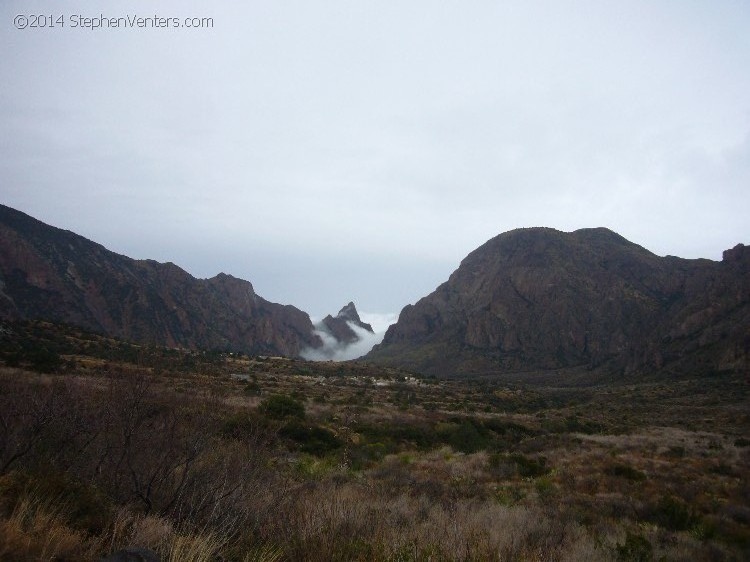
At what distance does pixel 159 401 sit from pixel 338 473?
4.36 meters

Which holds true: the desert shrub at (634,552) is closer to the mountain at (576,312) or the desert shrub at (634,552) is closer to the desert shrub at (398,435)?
the desert shrub at (398,435)

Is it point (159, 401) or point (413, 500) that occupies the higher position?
point (159, 401)

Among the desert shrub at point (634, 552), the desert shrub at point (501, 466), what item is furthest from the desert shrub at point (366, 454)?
the desert shrub at point (634, 552)

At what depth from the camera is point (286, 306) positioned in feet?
634

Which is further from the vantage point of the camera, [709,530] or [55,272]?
[55,272]

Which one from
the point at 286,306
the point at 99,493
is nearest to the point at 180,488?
the point at 99,493

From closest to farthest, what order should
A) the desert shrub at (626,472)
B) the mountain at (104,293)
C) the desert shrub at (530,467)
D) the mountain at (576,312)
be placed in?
1. the desert shrub at (626,472)
2. the desert shrub at (530,467)
3. the mountain at (104,293)
4. the mountain at (576,312)

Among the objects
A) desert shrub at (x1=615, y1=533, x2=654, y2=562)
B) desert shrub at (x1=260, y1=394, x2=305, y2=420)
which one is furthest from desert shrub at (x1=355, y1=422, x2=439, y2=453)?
desert shrub at (x1=615, y1=533, x2=654, y2=562)

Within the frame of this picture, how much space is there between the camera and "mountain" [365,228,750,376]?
87.8m

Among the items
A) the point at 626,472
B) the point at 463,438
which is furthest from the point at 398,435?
the point at 626,472

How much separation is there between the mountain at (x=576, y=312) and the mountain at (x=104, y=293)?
5400cm

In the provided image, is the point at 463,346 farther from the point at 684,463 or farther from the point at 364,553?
the point at 364,553

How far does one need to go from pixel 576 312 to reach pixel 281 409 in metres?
135

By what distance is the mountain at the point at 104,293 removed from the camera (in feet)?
244
